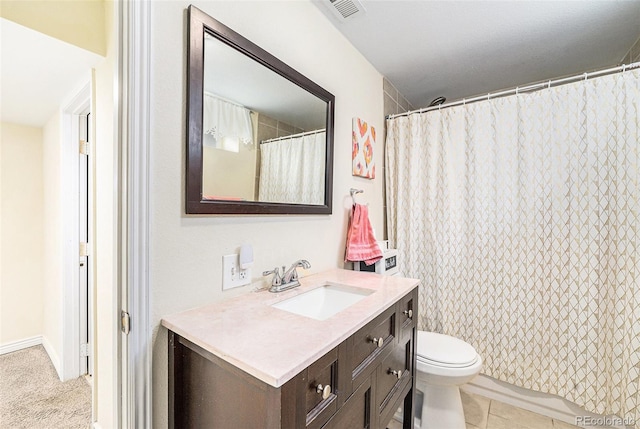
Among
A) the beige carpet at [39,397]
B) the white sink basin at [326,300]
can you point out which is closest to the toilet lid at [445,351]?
the white sink basin at [326,300]

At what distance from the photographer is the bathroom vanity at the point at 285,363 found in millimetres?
663

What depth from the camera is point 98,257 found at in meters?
1.20

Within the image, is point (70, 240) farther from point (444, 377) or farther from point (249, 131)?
point (444, 377)

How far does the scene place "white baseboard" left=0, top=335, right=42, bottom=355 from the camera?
7.38 feet

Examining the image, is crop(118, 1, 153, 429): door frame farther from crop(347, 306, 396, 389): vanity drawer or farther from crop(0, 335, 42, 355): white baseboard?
crop(0, 335, 42, 355): white baseboard

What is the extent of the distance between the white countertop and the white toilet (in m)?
0.60

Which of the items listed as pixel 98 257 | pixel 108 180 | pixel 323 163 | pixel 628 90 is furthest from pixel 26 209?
pixel 628 90

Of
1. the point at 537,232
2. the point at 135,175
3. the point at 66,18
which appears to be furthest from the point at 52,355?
the point at 537,232

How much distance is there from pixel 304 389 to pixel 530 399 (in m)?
1.97

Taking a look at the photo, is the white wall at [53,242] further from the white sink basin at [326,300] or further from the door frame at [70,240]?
the white sink basin at [326,300]

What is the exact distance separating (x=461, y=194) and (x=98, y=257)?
217cm

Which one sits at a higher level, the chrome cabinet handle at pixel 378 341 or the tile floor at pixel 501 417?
the chrome cabinet handle at pixel 378 341

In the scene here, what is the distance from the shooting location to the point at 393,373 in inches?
46.9

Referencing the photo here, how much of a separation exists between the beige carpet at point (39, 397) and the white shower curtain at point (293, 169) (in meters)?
1.70
